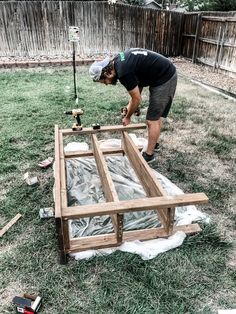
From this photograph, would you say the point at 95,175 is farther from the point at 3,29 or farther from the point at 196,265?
the point at 3,29

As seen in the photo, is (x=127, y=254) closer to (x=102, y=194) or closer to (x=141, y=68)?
(x=102, y=194)

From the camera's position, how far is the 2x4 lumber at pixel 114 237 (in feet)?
7.32

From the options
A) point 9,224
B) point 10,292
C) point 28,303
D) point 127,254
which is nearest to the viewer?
point 28,303

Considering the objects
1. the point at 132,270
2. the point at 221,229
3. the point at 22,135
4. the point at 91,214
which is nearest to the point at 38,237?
the point at 91,214

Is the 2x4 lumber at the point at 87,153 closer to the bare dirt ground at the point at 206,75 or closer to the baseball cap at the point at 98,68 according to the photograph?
the baseball cap at the point at 98,68

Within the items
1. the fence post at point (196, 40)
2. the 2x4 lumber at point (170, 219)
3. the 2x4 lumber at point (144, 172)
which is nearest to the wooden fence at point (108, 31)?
the fence post at point (196, 40)

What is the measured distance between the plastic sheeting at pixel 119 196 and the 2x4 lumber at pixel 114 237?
4 cm

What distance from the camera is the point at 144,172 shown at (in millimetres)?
2859

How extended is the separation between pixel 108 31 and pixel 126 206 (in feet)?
30.5

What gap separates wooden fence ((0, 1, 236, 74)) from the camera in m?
8.88

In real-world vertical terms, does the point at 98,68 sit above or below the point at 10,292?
above

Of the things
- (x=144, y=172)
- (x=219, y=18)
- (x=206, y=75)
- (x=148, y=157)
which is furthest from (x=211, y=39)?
(x=144, y=172)

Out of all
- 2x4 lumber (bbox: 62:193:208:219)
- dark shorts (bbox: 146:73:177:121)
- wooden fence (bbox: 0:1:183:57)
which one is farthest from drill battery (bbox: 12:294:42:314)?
wooden fence (bbox: 0:1:183:57)

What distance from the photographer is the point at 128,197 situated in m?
2.91
